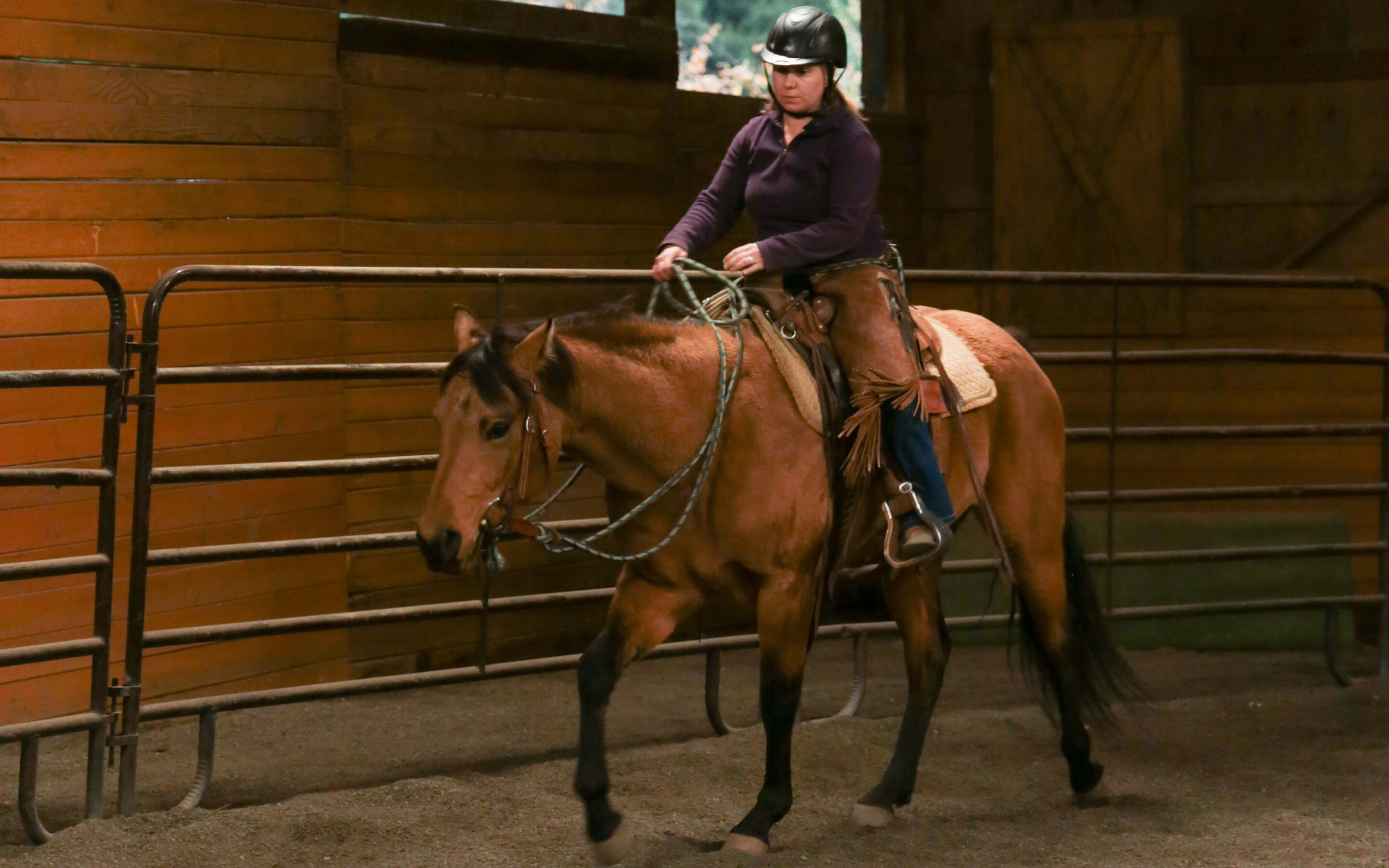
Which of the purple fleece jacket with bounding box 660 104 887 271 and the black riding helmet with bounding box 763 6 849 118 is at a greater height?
the black riding helmet with bounding box 763 6 849 118

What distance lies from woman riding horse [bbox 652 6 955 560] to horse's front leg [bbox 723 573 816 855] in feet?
1.20

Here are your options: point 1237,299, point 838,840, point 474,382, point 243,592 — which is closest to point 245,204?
point 243,592

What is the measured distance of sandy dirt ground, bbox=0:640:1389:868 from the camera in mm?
3588

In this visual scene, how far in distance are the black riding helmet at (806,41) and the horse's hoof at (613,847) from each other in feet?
5.97

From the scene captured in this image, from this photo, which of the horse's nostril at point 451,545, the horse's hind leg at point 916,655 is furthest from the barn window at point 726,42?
the horse's nostril at point 451,545

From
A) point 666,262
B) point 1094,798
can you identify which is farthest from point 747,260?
Result: point 1094,798

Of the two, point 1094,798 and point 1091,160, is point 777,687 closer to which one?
point 1094,798

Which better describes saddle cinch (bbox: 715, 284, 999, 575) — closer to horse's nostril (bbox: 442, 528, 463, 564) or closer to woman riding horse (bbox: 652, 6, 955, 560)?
woman riding horse (bbox: 652, 6, 955, 560)

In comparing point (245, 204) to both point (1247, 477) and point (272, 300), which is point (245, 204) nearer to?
point (272, 300)

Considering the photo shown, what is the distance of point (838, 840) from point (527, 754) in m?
1.35

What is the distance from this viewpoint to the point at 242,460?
17.1ft

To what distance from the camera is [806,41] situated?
348 cm

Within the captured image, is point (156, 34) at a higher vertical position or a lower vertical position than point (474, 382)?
higher

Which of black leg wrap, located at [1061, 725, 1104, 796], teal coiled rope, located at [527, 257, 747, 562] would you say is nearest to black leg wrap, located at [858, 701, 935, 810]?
black leg wrap, located at [1061, 725, 1104, 796]
